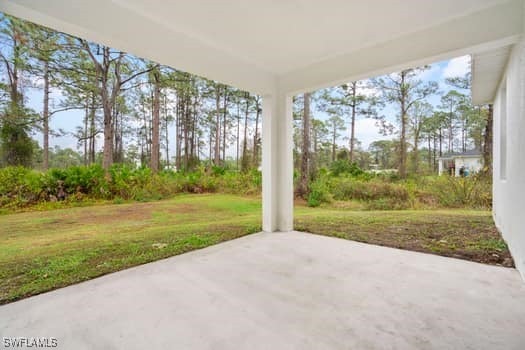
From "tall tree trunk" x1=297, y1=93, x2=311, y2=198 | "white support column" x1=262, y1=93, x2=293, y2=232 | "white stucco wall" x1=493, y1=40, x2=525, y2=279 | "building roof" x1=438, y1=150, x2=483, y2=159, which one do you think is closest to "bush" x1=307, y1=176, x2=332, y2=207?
"tall tree trunk" x1=297, y1=93, x2=311, y2=198

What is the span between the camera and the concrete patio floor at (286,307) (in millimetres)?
1423

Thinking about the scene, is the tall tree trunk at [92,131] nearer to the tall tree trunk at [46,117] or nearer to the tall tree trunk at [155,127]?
the tall tree trunk at [46,117]

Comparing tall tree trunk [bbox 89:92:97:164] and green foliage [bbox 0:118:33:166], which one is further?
tall tree trunk [bbox 89:92:97:164]

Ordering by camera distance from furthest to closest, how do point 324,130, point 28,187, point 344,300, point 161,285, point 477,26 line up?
point 324,130
point 28,187
point 477,26
point 161,285
point 344,300

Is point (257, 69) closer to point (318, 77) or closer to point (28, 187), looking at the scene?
point (318, 77)

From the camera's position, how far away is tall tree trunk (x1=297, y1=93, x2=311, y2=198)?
5977 mm

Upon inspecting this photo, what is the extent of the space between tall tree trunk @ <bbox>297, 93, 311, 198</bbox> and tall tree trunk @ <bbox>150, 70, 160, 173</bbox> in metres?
3.50

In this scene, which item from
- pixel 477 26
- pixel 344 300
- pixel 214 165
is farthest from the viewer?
pixel 214 165

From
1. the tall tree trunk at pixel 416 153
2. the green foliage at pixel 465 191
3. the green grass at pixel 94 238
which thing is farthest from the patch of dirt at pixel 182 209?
the green foliage at pixel 465 191

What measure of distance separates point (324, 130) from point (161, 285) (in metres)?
4.95

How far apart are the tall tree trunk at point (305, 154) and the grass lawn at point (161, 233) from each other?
3.36 ft

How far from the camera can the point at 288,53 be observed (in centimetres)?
324

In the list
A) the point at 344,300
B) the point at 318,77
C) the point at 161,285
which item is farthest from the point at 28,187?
→ the point at 318,77

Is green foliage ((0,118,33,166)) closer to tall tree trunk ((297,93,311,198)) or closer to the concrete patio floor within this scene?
the concrete patio floor
